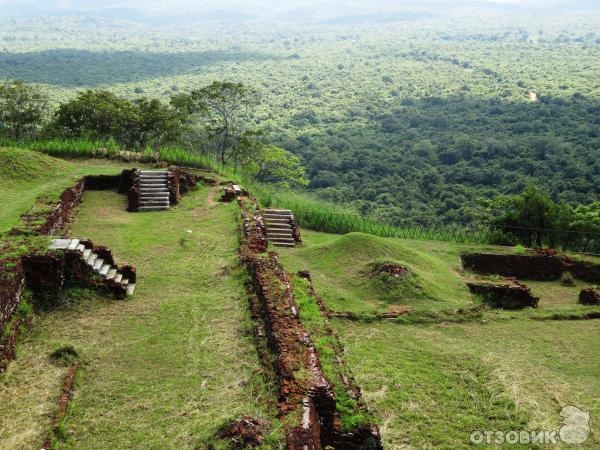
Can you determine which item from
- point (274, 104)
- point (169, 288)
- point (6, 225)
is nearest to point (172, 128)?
point (6, 225)

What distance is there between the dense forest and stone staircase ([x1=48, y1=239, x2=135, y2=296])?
71.1 feet

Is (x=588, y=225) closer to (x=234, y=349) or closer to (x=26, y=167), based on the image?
Answer: (x=234, y=349)

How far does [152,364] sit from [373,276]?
697 cm

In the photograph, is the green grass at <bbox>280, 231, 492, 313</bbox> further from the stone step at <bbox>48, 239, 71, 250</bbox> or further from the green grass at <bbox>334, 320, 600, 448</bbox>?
the stone step at <bbox>48, 239, 71, 250</bbox>

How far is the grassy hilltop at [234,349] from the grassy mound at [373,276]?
0.16 ft

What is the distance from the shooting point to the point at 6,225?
13.0 metres

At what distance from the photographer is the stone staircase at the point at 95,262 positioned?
1023 cm

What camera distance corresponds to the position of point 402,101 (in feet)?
333

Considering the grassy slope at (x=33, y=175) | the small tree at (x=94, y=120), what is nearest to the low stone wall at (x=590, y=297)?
the grassy slope at (x=33, y=175)

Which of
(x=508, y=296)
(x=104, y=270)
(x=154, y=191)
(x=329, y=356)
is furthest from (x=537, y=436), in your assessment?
(x=154, y=191)

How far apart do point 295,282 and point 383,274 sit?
318cm

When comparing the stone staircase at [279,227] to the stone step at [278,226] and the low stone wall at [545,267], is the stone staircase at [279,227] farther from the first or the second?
the low stone wall at [545,267]

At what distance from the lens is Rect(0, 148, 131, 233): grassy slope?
15.0 metres

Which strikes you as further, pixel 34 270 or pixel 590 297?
pixel 590 297
